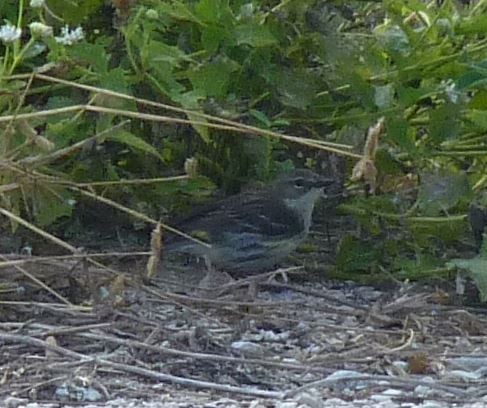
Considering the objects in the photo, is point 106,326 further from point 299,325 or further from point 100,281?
point 299,325

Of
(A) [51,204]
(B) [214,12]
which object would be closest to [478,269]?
(B) [214,12]

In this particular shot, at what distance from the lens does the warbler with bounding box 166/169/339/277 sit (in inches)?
147

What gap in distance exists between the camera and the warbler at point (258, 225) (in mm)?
3732

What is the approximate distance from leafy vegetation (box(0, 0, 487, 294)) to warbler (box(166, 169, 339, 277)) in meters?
0.07

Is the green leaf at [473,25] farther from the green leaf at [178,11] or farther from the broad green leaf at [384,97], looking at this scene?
the green leaf at [178,11]

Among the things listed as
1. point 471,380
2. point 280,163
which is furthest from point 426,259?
point 471,380

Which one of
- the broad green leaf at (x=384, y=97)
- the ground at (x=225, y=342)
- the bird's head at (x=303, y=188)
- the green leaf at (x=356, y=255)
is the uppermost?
the broad green leaf at (x=384, y=97)

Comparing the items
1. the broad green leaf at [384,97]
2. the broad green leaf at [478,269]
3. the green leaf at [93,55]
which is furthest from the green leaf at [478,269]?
the green leaf at [93,55]

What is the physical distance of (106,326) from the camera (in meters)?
2.89

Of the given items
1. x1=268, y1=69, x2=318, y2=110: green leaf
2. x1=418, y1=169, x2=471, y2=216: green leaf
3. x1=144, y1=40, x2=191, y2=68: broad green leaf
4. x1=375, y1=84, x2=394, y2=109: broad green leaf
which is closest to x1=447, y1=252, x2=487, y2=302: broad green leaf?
x1=418, y1=169, x2=471, y2=216: green leaf

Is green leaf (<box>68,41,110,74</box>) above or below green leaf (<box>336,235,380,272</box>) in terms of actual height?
above

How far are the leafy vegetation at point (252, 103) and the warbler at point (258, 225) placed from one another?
72mm

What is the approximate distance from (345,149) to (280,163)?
0.79m

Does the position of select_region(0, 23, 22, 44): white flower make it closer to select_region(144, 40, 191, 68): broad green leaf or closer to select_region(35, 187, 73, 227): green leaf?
select_region(144, 40, 191, 68): broad green leaf
